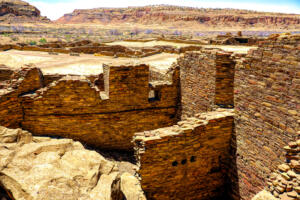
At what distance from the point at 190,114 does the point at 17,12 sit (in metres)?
126

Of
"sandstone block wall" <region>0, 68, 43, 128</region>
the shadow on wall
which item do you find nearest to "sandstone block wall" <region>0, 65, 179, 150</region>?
"sandstone block wall" <region>0, 68, 43, 128</region>

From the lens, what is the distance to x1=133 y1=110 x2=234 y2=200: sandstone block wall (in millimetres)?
5992

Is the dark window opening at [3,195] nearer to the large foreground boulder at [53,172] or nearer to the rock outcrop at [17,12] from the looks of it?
the large foreground boulder at [53,172]

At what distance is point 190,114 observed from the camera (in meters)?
8.86

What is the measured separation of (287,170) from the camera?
14.1 feet

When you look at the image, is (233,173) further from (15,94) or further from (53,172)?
(15,94)

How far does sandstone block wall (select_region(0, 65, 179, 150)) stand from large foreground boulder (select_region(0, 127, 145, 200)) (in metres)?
2.36

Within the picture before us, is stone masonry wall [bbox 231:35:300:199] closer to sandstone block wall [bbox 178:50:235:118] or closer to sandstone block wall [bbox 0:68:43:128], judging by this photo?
sandstone block wall [bbox 178:50:235:118]

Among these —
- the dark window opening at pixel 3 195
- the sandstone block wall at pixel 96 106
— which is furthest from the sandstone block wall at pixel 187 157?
the dark window opening at pixel 3 195

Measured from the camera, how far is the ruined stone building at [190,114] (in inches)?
206

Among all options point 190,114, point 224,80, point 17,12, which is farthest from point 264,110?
point 17,12

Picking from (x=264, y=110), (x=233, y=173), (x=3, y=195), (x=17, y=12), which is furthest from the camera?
(x=17, y=12)

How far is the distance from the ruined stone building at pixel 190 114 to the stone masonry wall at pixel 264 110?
2cm

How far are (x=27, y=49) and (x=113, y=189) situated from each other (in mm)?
24381
